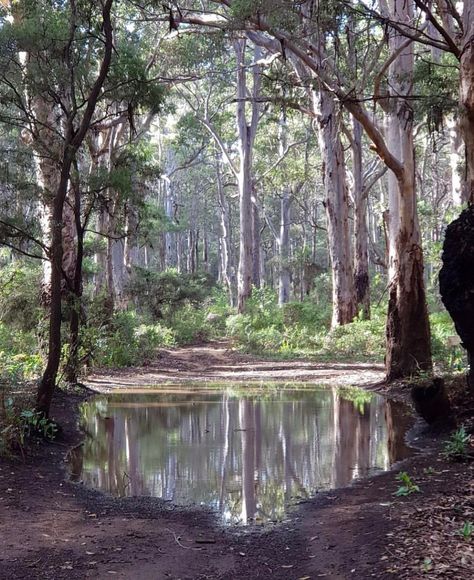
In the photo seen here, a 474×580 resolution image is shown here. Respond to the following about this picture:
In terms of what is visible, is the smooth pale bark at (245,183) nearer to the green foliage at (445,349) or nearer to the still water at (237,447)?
the green foliage at (445,349)

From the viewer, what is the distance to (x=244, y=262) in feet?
101

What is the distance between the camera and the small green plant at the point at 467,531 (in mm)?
4555

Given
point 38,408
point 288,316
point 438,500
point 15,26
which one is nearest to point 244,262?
point 288,316

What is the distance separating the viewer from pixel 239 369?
66.0ft

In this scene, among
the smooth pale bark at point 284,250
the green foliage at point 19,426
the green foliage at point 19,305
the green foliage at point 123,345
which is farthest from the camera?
the smooth pale bark at point 284,250

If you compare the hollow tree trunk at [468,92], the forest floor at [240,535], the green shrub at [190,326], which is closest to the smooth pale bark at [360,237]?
the green shrub at [190,326]

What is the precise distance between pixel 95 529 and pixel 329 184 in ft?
63.6

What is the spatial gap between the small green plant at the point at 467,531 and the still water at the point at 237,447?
1857 millimetres

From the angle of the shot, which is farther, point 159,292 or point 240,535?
point 159,292

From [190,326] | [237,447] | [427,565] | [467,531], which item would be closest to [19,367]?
[237,447]

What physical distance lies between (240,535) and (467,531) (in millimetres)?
1814

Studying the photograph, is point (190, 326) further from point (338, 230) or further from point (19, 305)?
point (19, 305)

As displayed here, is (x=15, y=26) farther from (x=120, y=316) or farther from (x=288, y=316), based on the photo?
(x=288, y=316)

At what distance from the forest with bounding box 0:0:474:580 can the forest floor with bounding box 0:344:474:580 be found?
24 millimetres
